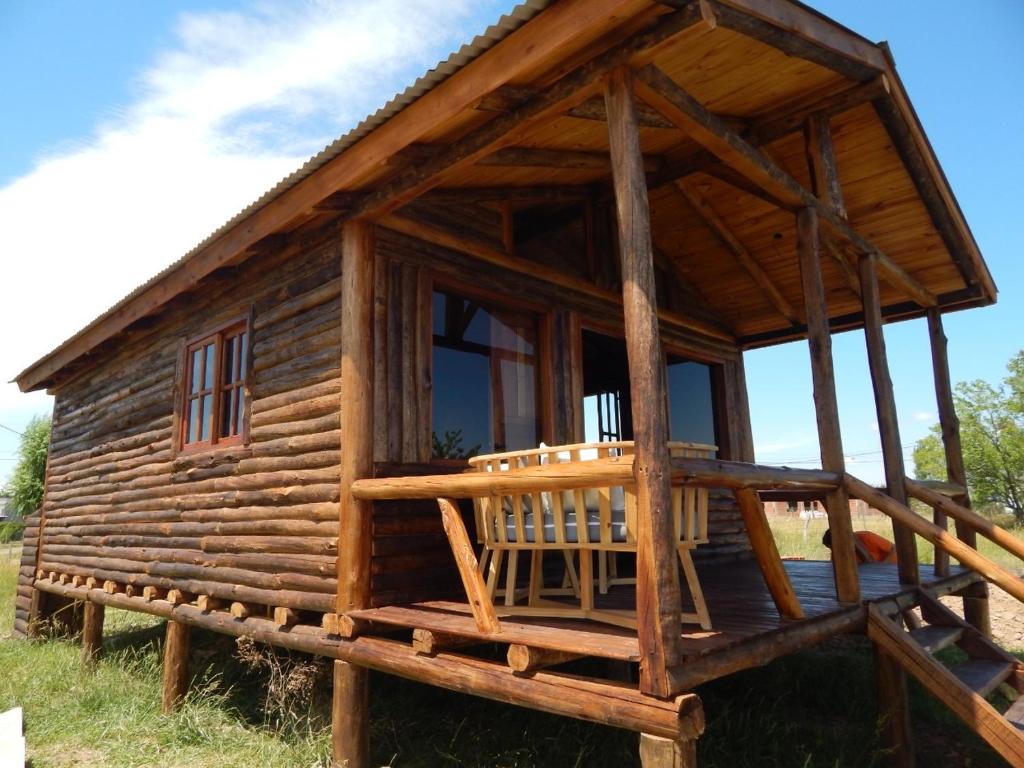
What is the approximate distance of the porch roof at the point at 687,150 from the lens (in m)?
3.42

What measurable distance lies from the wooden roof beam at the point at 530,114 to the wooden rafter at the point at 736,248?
3062 millimetres

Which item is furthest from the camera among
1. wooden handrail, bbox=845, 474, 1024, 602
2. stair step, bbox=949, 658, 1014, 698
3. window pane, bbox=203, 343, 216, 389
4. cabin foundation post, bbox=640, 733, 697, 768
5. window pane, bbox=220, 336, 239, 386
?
window pane, bbox=203, 343, 216, 389

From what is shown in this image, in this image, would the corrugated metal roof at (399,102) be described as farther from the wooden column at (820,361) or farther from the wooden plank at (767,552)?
the wooden column at (820,361)

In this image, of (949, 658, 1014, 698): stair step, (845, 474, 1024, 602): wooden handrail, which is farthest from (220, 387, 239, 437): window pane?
(949, 658, 1014, 698): stair step

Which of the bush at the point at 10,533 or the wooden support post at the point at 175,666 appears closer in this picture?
the wooden support post at the point at 175,666

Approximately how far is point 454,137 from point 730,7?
5.65 ft

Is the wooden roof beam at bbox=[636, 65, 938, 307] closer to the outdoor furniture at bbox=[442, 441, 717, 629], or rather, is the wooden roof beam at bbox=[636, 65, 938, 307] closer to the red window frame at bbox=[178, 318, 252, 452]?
the outdoor furniture at bbox=[442, 441, 717, 629]

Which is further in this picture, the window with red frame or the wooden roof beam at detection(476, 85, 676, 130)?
the window with red frame

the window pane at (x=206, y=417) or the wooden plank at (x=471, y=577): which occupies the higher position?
the window pane at (x=206, y=417)

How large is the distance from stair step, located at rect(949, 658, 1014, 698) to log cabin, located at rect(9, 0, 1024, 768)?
42mm

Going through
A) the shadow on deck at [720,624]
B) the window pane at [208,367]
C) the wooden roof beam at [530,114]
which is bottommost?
the shadow on deck at [720,624]

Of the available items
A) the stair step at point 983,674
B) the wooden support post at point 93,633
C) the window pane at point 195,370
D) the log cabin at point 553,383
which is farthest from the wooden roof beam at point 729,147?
the wooden support post at point 93,633

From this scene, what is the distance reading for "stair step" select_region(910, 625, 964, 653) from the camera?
14.5 feet

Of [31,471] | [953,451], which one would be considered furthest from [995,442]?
[31,471]
